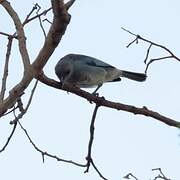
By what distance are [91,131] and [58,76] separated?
3359mm

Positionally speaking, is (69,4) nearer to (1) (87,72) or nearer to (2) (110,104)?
(2) (110,104)

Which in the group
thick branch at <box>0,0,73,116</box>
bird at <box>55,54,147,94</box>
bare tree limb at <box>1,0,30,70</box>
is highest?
bird at <box>55,54,147,94</box>

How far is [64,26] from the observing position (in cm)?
277

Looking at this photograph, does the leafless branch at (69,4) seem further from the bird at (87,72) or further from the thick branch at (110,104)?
the bird at (87,72)

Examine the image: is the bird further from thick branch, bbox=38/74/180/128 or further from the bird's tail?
thick branch, bbox=38/74/180/128

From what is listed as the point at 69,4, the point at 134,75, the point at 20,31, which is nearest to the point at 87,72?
the point at 134,75

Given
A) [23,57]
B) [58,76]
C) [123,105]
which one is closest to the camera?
[23,57]

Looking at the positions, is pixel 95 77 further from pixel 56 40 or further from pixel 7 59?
pixel 56 40

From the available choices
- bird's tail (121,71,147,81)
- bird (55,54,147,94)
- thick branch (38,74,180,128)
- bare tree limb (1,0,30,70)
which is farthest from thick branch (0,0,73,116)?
bird (55,54,147,94)

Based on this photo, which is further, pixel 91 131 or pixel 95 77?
pixel 95 77

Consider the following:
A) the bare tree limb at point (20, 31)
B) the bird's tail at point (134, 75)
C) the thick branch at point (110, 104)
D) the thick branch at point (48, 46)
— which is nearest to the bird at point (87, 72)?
the bird's tail at point (134, 75)

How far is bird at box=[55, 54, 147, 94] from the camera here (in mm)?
6680

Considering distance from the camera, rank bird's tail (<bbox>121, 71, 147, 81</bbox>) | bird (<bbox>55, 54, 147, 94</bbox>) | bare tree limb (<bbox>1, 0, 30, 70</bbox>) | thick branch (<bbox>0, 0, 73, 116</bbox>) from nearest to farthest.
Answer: thick branch (<bbox>0, 0, 73, 116</bbox>) → bare tree limb (<bbox>1, 0, 30, 70</bbox>) → bird's tail (<bbox>121, 71, 147, 81</bbox>) → bird (<bbox>55, 54, 147, 94</bbox>)

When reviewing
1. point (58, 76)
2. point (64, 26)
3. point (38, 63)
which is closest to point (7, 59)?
point (38, 63)
